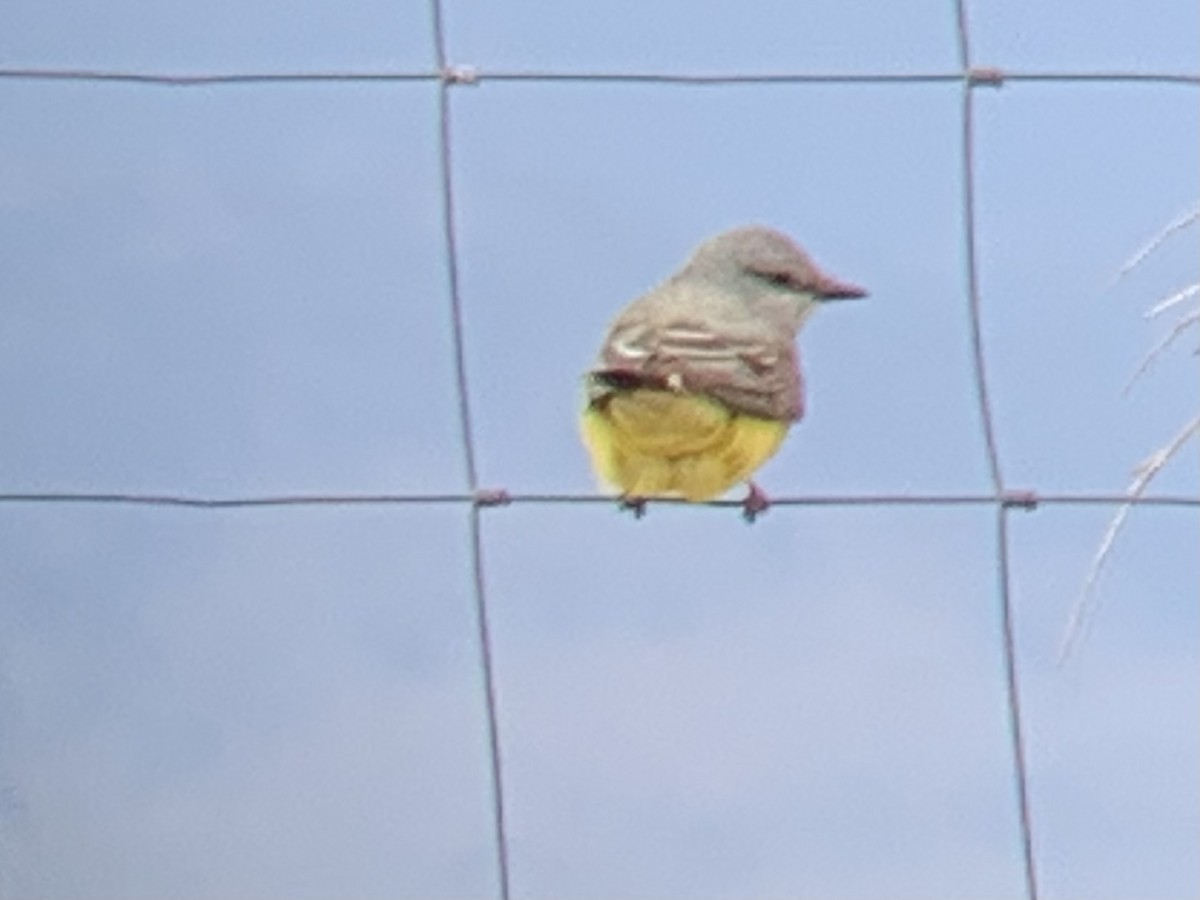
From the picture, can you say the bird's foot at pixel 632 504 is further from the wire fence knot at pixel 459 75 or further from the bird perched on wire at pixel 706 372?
the wire fence knot at pixel 459 75

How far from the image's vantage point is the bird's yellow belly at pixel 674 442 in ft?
2.74

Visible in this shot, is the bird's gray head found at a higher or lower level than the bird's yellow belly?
higher

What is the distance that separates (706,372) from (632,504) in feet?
0.21

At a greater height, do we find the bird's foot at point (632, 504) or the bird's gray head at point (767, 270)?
the bird's gray head at point (767, 270)

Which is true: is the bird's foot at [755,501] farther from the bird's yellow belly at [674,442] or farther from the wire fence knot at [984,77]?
the wire fence knot at [984,77]

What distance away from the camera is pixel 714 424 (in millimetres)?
843

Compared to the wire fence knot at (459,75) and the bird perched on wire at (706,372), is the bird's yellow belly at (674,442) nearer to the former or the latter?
the bird perched on wire at (706,372)

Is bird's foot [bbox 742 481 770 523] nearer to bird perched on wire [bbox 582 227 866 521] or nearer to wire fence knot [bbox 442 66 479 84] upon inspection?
bird perched on wire [bbox 582 227 866 521]

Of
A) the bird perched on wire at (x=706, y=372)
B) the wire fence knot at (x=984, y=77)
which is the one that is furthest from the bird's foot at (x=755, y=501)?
the wire fence knot at (x=984, y=77)

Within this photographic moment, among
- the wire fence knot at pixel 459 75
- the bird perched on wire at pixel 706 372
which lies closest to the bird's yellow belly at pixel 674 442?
the bird perched on wire at pixel 706 372

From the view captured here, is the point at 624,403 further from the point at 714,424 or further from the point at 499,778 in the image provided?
the point at 499,778

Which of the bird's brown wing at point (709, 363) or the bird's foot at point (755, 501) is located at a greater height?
the bird's brown wing at point (709, 363)

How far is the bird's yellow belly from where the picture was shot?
83 cm

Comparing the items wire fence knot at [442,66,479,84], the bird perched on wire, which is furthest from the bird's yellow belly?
wire fence knot at [442,66,479,84]
